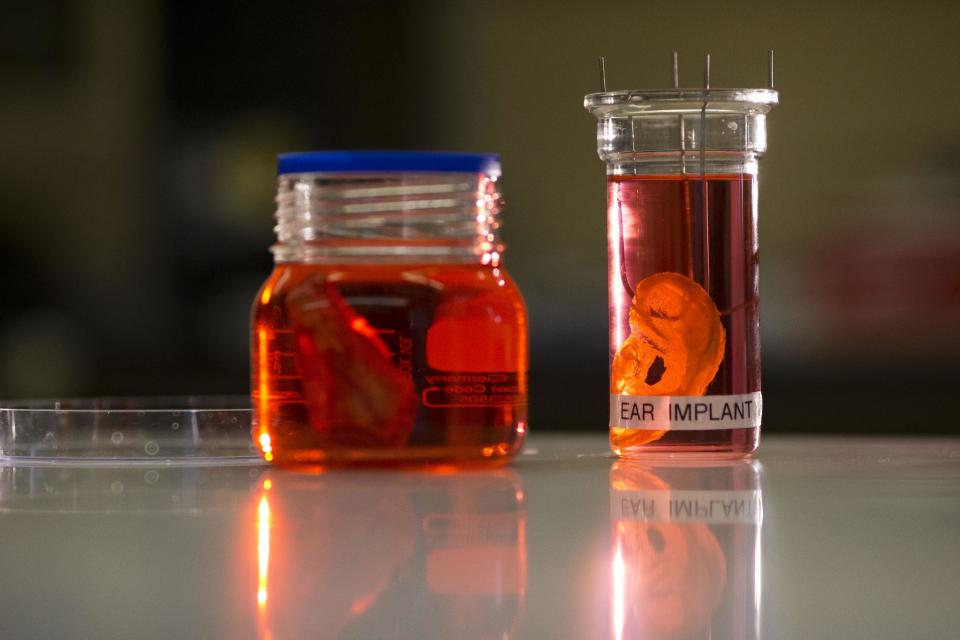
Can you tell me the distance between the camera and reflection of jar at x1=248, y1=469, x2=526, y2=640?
355 mm

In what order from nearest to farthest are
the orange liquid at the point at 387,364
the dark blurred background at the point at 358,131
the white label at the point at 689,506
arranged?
the white label at the point at 689,506, the orange liquid at the point at 387,364, the dark blurred background at the point at 358,131

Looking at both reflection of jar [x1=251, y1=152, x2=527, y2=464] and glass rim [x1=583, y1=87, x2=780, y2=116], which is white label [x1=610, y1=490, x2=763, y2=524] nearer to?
reflection of jar [x1=251, y1=152, x2=527, y2=464]

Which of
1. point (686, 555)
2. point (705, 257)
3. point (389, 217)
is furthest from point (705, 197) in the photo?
point (686, 555)

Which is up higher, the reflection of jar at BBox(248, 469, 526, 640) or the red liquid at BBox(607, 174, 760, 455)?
the red liquid at BBox(607, 174, 760, 455)

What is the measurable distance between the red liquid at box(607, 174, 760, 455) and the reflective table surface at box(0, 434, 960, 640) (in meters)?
0.05

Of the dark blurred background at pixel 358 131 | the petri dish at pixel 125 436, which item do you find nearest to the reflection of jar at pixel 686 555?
the petri dish at pixel 125 436

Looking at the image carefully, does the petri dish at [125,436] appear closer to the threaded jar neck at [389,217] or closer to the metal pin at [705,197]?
the threaded jar neck at [389,217]

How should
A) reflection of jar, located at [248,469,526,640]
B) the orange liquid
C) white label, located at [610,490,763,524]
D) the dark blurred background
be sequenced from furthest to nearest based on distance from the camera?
1. the dark blurred background
2. the orange liquid
3. white label, located at [610,490,763,524]
4. reflection of jar, located at [248,469,526,640]

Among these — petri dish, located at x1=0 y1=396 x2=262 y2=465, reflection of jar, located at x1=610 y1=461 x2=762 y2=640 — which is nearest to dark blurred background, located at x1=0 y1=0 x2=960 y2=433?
petri dish, located at x1=0 y1=396 x2=262 y2=465

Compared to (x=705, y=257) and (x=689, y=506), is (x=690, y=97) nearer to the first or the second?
(x=705, y=257)

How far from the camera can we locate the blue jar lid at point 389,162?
2.18ft

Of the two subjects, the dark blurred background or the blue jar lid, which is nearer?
the blue jar lid

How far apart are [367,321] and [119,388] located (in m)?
1.79

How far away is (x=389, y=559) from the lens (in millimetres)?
425
